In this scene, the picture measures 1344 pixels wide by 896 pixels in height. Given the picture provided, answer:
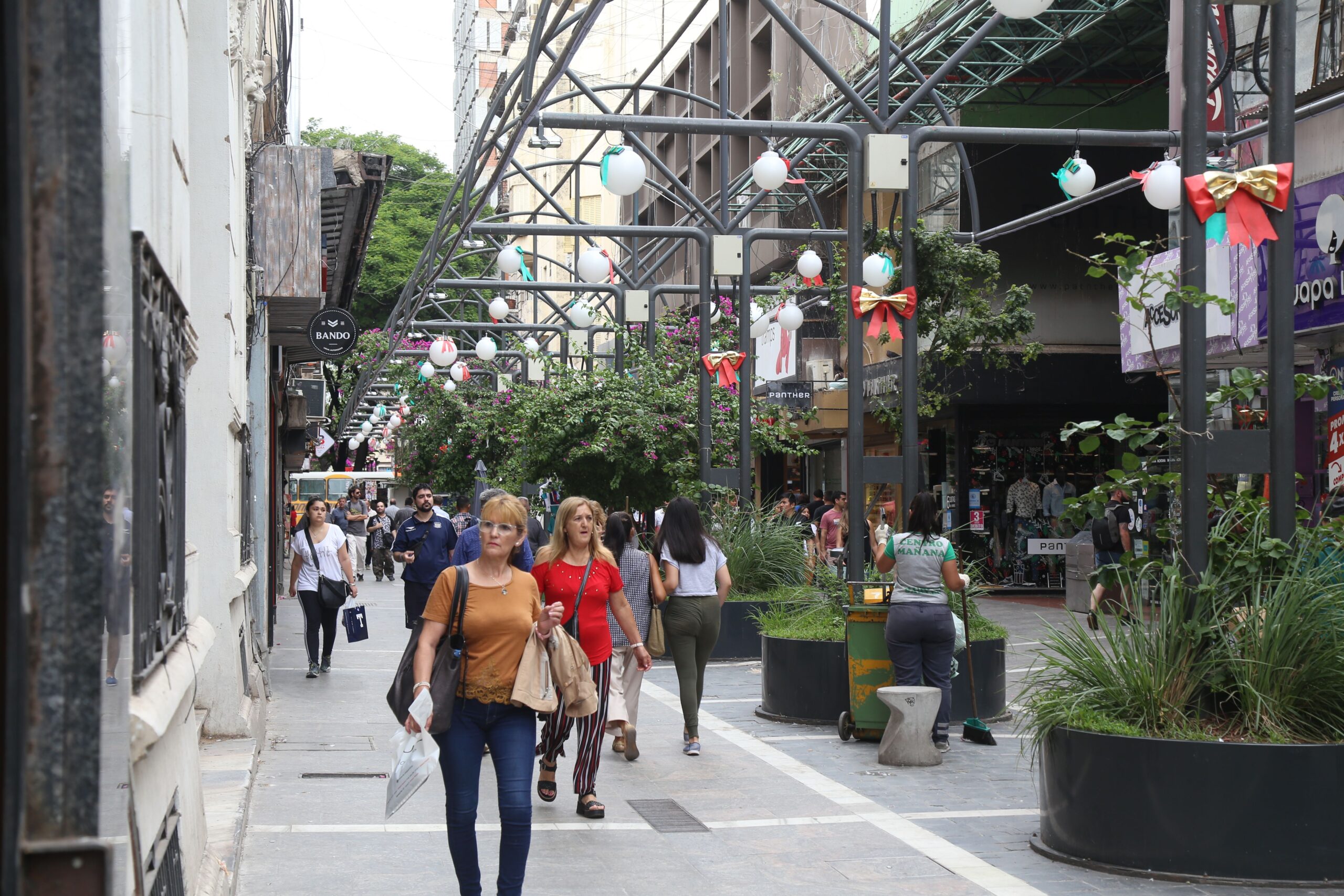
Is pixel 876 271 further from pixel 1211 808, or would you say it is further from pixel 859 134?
pixel 1211 808

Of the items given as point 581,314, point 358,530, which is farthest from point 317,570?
point 358,530

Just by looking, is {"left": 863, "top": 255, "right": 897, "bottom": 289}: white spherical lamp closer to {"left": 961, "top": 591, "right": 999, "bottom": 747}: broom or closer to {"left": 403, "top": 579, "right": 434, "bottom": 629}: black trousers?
{"left": 961, "top": 591, "right": 999, "bottom": 747}: broom

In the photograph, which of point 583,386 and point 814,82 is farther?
point 814,82

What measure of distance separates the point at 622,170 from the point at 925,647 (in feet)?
16.9

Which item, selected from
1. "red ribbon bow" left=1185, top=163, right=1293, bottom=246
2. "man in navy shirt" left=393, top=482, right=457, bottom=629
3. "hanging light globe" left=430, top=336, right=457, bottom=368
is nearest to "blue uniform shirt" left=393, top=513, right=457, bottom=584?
"man in navy shirt" left=393, top=482, right=457, bottom=629

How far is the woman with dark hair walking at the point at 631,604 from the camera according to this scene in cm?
954

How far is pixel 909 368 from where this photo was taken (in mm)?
11938

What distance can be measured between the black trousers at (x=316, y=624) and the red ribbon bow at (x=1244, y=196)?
410 inches

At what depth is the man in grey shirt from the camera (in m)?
32.5

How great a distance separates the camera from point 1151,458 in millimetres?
8109

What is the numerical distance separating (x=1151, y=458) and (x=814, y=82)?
25.1 m

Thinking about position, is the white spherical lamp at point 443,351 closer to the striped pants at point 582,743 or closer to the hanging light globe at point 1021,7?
the hanging light globe at point 1021,7

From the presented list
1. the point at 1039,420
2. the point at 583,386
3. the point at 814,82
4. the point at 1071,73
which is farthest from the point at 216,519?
the point at 814,82

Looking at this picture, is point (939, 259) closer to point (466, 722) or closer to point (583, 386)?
point (466, 722)
